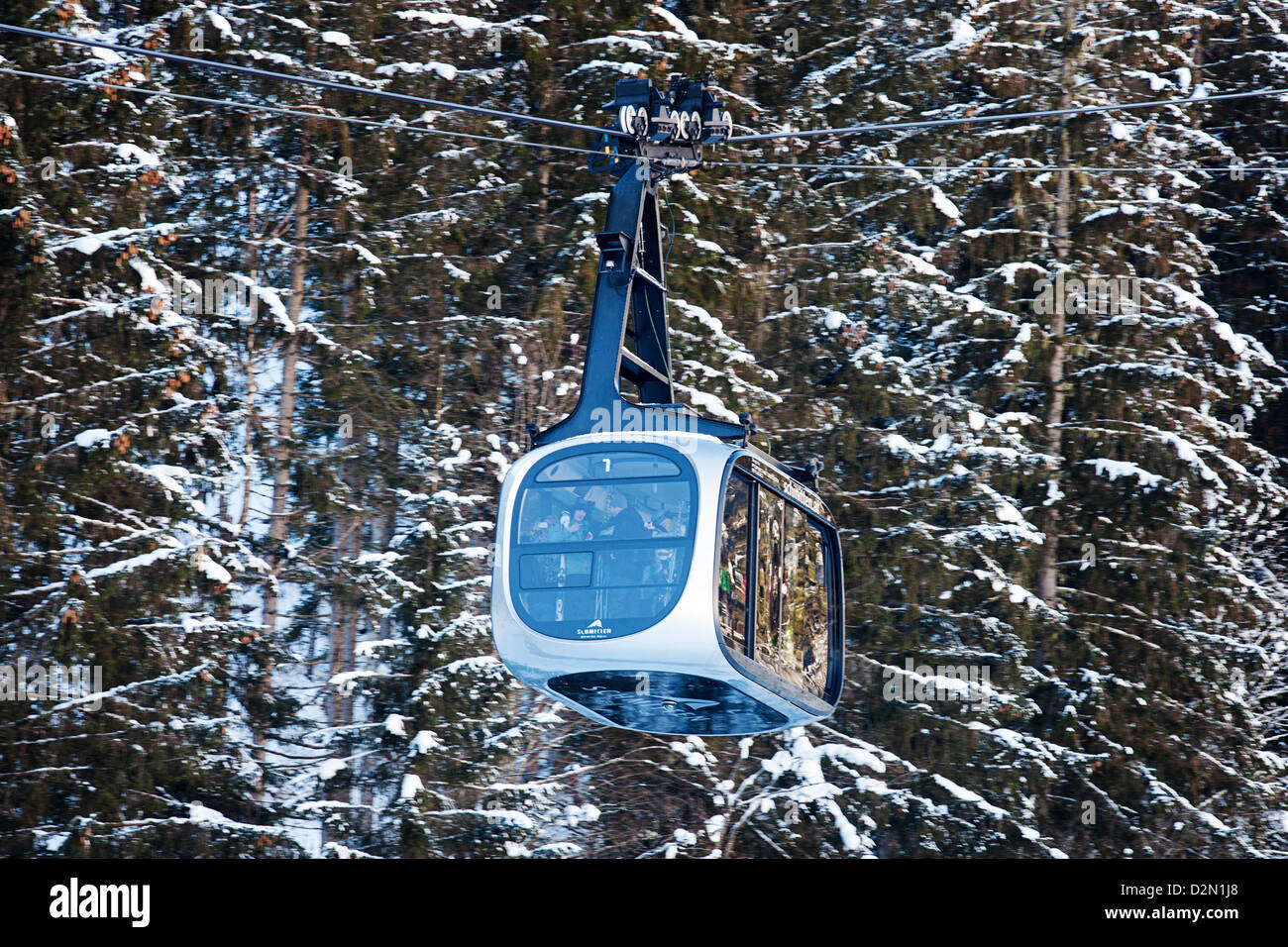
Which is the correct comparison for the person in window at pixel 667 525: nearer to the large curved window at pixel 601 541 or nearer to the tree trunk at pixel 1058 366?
the large curved window at pixel 601 541

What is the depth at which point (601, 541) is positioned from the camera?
7273 millimetres

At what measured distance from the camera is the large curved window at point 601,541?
23.4ft

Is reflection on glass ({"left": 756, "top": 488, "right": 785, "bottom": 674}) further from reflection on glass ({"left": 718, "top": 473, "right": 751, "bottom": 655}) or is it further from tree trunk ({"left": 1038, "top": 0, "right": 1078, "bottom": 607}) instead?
tree trunk ({"left": 1038, "top": 0, "right": 1078, "bottom": 607})

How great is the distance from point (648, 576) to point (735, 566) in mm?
448

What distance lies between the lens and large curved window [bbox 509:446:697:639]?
23.4 ft

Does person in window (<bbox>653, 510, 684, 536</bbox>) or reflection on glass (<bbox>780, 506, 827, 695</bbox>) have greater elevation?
person in window (<bbox>653, 510, 684, 536</bbox>)

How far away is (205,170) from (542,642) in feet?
32.8

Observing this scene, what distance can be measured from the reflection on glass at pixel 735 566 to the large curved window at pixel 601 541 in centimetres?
22

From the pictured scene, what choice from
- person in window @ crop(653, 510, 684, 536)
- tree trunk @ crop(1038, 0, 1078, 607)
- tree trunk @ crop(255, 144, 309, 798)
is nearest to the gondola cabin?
person in window @ crop(653, 510, 684, 536)

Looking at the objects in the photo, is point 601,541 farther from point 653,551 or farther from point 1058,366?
point 1058,366

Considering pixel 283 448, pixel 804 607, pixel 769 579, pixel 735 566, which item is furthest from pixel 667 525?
pixel 283 448

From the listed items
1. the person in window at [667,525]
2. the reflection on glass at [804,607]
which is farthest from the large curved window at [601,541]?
the reflection on glass at [804,607]

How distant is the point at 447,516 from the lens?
14.2 meters
